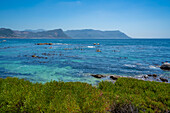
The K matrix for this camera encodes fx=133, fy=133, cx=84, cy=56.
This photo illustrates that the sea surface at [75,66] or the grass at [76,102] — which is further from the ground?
the grass at [76,102]

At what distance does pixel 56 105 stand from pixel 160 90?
26.0 ft

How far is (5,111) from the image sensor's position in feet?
22.6

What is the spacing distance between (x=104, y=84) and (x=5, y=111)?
23.6ft

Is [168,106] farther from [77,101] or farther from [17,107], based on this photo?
[17,107]

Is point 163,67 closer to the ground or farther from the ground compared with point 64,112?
closer to the ground

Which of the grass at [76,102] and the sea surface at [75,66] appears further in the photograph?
the sea surface at [75,66]

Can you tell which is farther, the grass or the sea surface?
the sea surface

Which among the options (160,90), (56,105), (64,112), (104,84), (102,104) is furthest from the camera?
(104,84)

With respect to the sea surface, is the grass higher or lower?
higher

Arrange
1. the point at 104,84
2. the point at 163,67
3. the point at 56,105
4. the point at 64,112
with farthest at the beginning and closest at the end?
the point at 163,67 → the point at 104,84 → the point at 56,105 → the point at 64,112

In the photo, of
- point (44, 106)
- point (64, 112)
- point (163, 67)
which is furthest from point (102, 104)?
point (163, 67)

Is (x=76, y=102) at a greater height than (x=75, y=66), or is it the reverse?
(x=76, y=102)

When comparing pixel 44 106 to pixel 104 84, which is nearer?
pixel 44 106

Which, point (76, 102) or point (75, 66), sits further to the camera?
point (75, 66)
